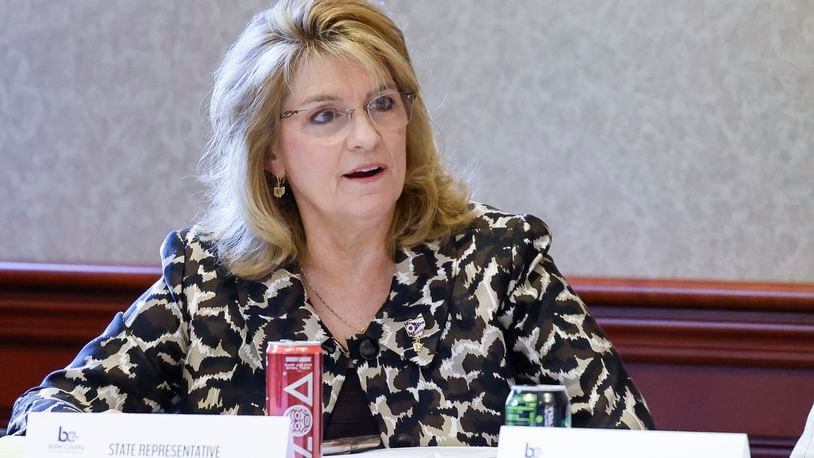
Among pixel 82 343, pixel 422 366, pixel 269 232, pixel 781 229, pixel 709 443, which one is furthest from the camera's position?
pixel 82 343

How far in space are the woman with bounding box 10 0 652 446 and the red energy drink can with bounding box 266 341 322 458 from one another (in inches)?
27.6

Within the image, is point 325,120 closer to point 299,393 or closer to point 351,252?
point 351,252

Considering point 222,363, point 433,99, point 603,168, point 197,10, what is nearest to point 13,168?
point 197,10

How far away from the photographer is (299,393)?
1.32 metres

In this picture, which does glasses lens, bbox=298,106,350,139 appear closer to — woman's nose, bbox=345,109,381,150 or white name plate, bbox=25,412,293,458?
woman's nose, bbox=345,109,381,150

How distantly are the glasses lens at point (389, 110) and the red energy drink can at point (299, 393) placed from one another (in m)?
0.86

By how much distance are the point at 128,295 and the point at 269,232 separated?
3.39 ft

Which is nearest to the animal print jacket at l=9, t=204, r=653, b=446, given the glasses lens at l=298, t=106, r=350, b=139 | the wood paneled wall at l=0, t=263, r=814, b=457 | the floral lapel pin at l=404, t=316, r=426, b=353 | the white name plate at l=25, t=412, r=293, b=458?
the floral lapel pin at l=404, t=316, r=426, b=353

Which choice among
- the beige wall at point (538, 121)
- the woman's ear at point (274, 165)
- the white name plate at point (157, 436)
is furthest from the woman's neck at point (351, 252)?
the white name plate at point (157, 436)

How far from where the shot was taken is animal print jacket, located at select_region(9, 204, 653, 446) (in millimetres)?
2006

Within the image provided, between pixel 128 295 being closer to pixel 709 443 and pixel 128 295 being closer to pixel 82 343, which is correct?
pixel 82 343

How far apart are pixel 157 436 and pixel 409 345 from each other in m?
0.85

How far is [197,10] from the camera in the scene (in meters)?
3.19

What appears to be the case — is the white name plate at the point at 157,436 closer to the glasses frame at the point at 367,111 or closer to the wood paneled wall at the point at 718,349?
the glasses frame at the point at 367,111
